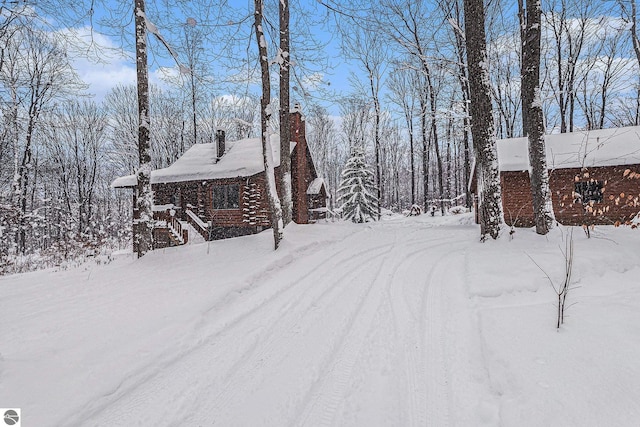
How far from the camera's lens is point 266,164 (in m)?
8.04

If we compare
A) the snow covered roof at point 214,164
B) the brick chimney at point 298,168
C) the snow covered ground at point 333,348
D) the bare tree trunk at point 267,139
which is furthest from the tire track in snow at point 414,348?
the snow covered roof at point 214,164

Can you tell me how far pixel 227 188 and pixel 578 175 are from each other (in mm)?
16996

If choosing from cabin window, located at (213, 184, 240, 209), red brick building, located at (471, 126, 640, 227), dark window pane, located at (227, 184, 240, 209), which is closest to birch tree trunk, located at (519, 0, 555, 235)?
red brick building, located at (471, 126, 640, 227)

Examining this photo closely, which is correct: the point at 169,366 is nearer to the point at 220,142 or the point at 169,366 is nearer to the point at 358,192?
the point at 220,142

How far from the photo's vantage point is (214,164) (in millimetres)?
17469

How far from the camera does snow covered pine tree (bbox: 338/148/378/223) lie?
951 inches

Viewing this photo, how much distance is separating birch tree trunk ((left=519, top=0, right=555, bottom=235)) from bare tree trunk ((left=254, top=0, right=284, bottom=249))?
6588 millimetres

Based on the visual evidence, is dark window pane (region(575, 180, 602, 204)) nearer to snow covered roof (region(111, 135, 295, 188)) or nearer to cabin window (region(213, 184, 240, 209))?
snow covered roof (region(111, 135, 295, 188))

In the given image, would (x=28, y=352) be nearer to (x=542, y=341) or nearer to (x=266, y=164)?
(x=542, y=341)

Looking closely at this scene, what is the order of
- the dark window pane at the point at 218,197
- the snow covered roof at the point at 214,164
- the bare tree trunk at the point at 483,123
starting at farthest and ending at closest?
the dark window pane at the point at 218,197 < the snow covered roof at the point at 214,164 < the bare tree trunk at the point at 483,123

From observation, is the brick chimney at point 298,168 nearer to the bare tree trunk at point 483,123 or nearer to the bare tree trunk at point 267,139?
the bare tree trunk at point 267,139

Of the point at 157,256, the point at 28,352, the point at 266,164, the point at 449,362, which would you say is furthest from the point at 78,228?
the point at 449,362

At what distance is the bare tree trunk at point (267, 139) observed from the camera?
26.2ft

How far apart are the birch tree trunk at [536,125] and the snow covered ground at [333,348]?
1987 millimetres
